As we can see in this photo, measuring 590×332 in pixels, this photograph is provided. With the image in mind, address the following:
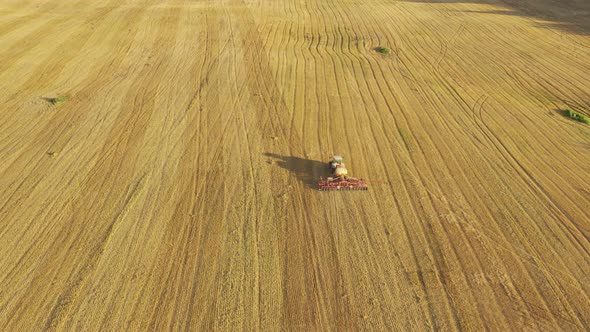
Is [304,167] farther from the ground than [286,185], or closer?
farther from the ground

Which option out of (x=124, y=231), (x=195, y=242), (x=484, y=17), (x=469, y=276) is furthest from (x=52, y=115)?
(x=484, y=17)

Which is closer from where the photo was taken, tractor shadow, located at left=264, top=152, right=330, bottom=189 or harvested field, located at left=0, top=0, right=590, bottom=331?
harvested field, located at left=0, top=0, right=590, bottom=331

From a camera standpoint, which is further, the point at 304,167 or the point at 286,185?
the point at 304,167

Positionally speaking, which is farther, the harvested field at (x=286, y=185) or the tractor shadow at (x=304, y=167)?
the tractor shadow at (x=304, y=167)
